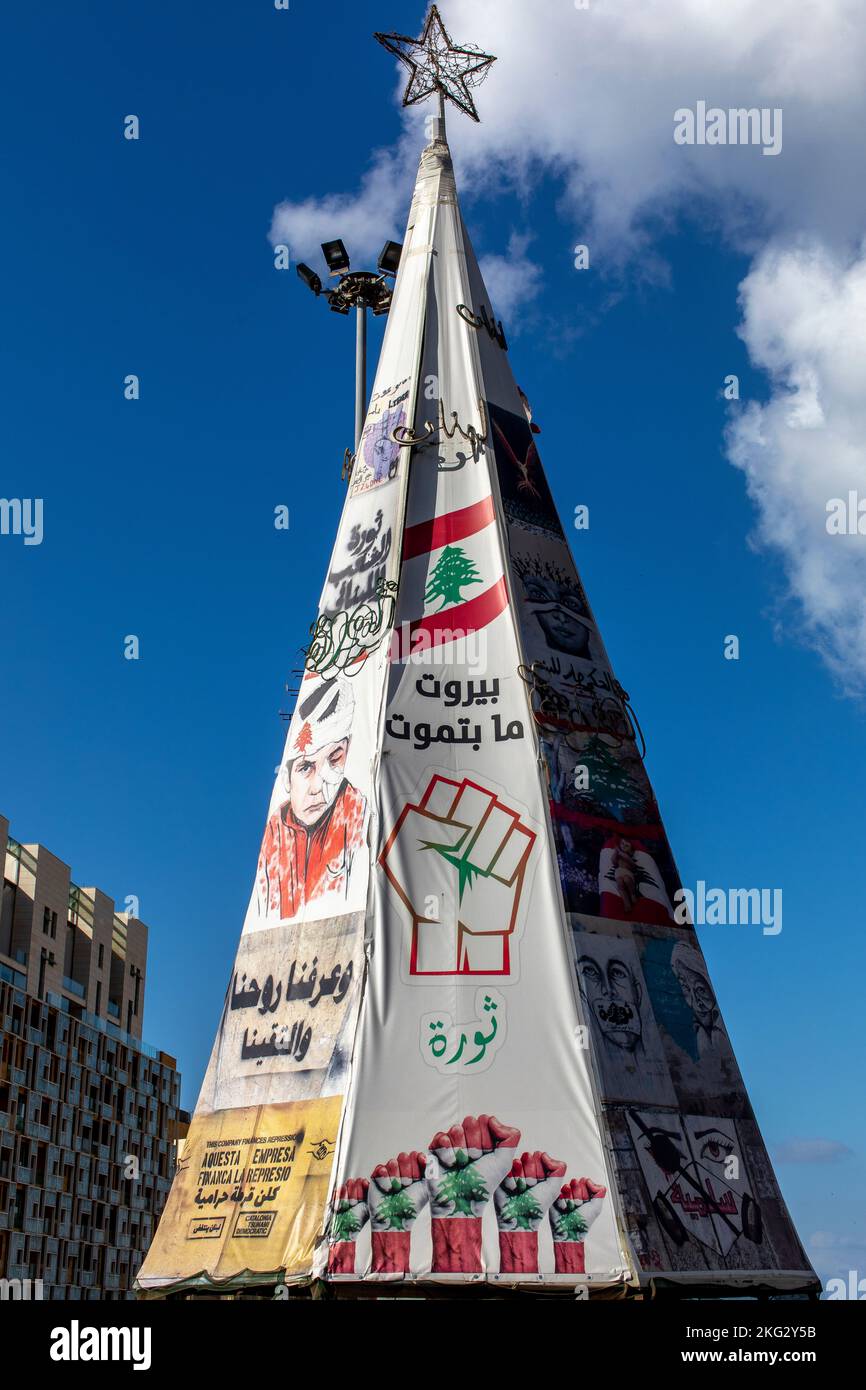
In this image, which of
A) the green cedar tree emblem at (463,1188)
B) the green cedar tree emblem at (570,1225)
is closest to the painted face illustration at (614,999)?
the green cedar tree emblem at (570,1225)

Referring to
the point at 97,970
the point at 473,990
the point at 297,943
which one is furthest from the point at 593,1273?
the point at 97,970

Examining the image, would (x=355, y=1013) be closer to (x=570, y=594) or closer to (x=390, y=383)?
(x=570, y=594)

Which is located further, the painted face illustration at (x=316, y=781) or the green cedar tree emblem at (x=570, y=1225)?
the painted face illustration at (x=316, y=781)

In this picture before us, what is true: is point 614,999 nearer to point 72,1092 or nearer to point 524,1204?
point 524,1204

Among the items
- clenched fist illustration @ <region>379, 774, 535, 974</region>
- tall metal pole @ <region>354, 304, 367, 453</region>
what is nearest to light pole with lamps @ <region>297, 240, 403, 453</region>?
Result: tall metal pole @ <region>354, 304, 367, 453</region>

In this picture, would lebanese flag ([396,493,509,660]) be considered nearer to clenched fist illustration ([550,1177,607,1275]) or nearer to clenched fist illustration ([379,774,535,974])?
clenched fist illustration ([379,774,535,974])

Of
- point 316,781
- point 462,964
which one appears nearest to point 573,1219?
point 462,964

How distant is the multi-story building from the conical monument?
5768cm

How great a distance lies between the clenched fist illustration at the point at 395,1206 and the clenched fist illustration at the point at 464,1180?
261 mm

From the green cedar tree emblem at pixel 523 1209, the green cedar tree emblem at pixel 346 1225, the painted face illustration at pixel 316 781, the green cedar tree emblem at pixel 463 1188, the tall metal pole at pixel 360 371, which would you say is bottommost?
the green cedar tree emblem at pixel 346 1225

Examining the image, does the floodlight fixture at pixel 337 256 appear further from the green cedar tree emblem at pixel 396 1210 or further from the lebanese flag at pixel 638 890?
the green cedar tree emblem at pixel 396 1210

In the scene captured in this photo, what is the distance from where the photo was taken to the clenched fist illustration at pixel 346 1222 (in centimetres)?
2436

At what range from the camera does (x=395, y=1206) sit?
24.7 metres
